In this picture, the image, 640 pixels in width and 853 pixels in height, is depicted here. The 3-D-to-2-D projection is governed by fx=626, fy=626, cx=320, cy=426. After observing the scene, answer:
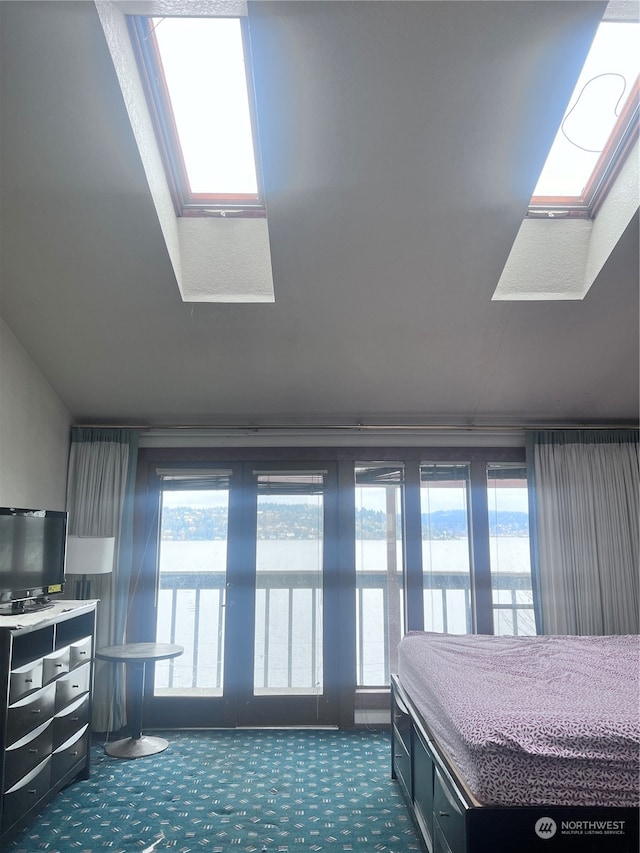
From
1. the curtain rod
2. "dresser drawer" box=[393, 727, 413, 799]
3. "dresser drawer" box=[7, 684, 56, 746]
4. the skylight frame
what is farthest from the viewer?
the curtain rod

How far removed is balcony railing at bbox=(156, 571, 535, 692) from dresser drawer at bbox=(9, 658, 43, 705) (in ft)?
5.33

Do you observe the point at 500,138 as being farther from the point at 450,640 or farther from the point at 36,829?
the point at 36,829

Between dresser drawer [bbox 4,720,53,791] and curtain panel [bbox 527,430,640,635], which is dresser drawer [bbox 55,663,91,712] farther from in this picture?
curtain panel [bbox 527,430,640,635]

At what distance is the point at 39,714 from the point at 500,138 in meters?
3.51

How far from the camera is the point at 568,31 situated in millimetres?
2436

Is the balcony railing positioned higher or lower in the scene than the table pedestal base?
higher

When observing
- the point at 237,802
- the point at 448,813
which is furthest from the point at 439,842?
the point at 237,802

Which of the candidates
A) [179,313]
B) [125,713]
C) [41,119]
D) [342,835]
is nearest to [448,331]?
[179,313]

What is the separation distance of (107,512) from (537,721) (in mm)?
3492

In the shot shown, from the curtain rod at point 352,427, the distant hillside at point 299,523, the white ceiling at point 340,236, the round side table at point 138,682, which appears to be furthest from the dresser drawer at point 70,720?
the white ceiling at point 340,236

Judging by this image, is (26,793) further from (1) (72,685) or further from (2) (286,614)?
(2) (286,614)

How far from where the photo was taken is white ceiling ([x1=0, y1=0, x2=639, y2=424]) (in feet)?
8.07

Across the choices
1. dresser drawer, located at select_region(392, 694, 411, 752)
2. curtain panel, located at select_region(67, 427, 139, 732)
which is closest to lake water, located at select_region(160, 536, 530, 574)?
curtain panel, located at select_region(67, 427, 139, 732)

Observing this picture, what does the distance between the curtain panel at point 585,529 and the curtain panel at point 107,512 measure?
305 centimetres
